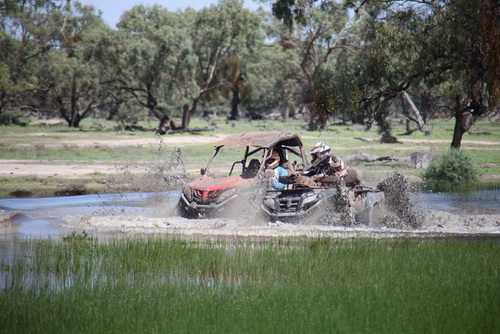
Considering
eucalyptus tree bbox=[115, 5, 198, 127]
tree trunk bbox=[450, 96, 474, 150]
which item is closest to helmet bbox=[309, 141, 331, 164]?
tree trunk bbox=[450, 96, 474, 150]

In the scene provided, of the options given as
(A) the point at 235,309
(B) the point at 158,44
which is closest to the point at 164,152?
(B) the point at 158,44

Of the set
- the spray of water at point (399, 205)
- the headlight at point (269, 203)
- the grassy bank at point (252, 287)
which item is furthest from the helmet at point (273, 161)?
the grassy bank at point (252, 287)

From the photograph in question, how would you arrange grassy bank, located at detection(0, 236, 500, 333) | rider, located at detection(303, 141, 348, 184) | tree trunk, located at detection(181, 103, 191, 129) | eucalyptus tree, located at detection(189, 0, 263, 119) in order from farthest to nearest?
eucalyptus tree, located at detection(189, 0, 263, 119) → tree trunk, located at detection(181, 103, 191, 129) → rider, located at detection(303, 141, 348, 184) → grassy bank, located at detection(0, 236, 500, 333)

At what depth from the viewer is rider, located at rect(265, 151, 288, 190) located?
1602cm

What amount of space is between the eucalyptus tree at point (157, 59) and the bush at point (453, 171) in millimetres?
29187

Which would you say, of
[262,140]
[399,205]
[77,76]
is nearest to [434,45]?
[399,205]

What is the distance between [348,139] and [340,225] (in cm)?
3133

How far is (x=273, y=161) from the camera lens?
54.4ft

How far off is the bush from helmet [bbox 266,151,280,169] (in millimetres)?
12073

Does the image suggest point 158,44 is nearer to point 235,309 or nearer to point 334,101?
point 334,101

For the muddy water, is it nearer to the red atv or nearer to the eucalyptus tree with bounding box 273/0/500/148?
the red atv

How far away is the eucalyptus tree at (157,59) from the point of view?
5350 cm

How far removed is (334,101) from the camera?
23.6 m

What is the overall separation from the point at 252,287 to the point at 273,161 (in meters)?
7.21
